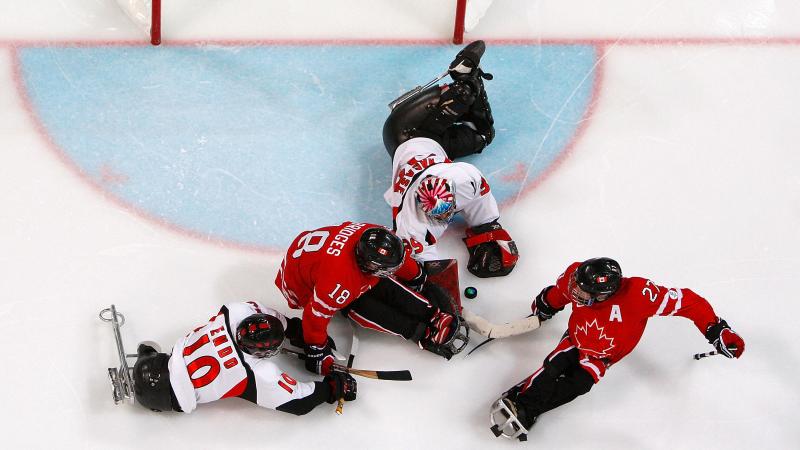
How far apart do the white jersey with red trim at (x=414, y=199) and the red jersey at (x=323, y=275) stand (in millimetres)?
230

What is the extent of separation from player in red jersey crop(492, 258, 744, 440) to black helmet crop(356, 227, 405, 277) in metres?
0.79

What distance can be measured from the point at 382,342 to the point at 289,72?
1964 mm

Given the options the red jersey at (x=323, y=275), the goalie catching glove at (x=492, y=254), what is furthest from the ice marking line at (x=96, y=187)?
the goalie catching glove at (x=492, y=254)

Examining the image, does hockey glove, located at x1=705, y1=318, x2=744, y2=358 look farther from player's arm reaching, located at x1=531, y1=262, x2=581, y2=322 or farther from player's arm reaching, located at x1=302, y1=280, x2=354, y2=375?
player's arm reaching, located at x1=302, y1=280, x2=354, y2=375

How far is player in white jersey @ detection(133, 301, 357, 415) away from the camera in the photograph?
5.02 metres

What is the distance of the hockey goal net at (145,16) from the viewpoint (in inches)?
263

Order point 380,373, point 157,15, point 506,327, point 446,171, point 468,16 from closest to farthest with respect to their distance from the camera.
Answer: point 380,373 → point 506,327 → point 446,171 → point 157,15 → point 468,16

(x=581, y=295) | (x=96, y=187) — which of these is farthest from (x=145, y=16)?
(x=581, y=295)

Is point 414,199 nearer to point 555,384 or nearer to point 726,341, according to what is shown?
point 555,384

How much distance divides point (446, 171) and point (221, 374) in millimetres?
1500

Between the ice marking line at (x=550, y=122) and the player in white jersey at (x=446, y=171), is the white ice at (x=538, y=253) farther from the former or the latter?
the player in white jersey at (x=446, y=171)

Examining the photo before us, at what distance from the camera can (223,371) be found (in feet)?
16.6

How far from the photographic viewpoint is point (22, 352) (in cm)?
541

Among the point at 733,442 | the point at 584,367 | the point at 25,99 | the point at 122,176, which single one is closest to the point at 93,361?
the point at 122,176
